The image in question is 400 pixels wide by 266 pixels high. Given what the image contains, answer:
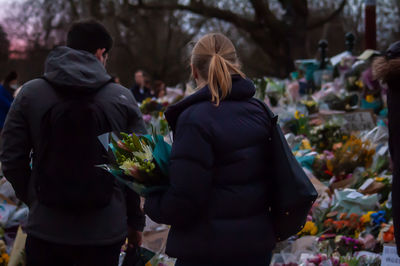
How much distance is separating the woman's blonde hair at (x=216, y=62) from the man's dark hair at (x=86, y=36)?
575 mm

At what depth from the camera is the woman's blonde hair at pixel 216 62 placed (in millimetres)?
2055

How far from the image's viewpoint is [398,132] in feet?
8.04

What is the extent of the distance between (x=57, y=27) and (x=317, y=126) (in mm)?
17028

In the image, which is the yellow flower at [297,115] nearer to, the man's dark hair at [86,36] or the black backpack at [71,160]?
the man's dark hair at [86,36]

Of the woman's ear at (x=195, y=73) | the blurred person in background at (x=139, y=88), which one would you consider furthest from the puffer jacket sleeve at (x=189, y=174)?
the blurred person in background at (x=139, y=88)

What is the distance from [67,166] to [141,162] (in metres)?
0.31

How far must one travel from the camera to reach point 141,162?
2.18m

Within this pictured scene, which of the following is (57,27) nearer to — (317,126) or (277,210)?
(317,126)

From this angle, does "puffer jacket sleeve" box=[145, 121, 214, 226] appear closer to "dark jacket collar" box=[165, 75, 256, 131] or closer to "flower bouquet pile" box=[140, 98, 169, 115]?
"dark jacket collar" box=[165, 75, 256, 131]

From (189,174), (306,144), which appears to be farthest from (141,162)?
(306,144)

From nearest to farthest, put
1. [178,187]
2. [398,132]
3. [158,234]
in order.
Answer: [178,187] → [398,132] → [158,234]

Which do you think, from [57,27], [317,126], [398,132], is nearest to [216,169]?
[398,132]

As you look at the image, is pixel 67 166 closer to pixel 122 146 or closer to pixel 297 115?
pixel 122 146

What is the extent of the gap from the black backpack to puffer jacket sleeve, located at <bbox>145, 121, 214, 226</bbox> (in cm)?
42
